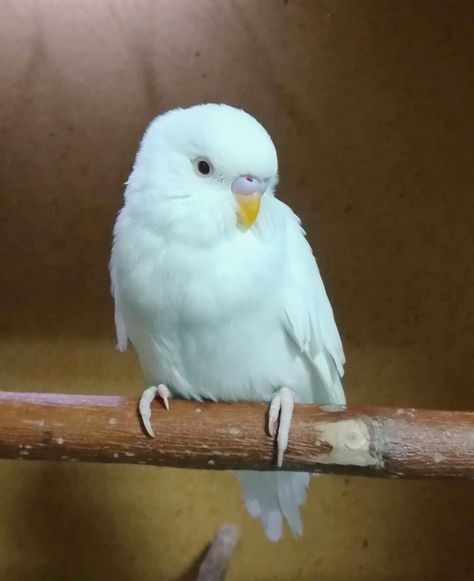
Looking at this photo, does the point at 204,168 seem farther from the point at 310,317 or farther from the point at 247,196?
the point at 310,317

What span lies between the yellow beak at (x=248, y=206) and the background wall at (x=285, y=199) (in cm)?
66

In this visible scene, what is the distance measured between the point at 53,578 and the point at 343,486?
765 millimetres

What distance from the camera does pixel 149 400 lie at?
1.20 meters

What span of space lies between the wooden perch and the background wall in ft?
2.16

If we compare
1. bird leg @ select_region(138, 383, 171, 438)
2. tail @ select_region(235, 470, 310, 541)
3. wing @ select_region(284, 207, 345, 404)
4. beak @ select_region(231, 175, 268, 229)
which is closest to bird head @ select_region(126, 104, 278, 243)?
beak @ select_region(231, 175, 268, 229)

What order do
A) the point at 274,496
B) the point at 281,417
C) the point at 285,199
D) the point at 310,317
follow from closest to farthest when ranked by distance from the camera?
the point at 281,417
the point at 310,317
the point at 274,496
the point at 285,199

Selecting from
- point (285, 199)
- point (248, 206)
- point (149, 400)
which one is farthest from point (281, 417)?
point (285, 199)

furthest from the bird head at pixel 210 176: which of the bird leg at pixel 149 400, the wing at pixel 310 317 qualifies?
the bird leg at pixel 149 400

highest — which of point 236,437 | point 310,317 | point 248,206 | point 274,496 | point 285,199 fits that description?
point 285,199

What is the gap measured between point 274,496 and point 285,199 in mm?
691

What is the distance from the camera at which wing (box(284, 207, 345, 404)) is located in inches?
50.1

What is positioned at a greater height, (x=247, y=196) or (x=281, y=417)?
(x=247, y=196)

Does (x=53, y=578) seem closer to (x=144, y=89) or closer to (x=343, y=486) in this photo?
(x=343, y=486)

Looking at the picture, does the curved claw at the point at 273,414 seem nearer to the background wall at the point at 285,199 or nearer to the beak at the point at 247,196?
the beak at the point at 247,196
